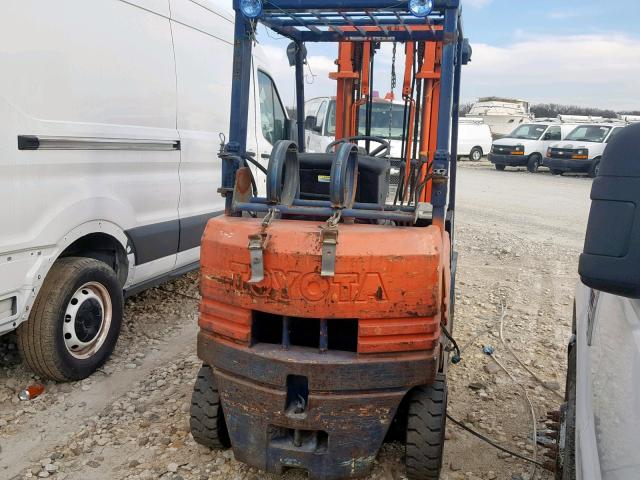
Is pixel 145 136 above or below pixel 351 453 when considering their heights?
above

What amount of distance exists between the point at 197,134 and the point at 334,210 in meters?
2.69

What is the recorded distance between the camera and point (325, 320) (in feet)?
8.69

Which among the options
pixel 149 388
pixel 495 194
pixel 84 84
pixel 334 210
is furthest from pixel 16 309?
pixel 495 194

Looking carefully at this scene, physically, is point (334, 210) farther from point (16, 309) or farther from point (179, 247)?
point (179, 247)

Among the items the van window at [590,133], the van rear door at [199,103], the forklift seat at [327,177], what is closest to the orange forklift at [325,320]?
the forklift seat at [327,177]

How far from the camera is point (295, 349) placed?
108 inches

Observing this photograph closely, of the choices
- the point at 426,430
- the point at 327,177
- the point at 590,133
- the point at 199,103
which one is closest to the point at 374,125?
the point at 199,103

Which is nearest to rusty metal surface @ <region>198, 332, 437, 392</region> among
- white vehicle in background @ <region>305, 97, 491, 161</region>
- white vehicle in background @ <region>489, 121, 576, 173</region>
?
white vehicle in background @ <region>305, 97, 491, 161</region>

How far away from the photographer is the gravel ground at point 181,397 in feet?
10.3

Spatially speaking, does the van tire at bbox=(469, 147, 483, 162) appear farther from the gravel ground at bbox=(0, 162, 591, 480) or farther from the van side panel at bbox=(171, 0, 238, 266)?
the van side panel at bbox=(171, 0, 238, 266)

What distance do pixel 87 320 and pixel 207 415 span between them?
144cm

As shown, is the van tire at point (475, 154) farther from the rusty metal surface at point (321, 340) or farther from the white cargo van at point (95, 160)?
the rusty metal surface at point (321, 340)

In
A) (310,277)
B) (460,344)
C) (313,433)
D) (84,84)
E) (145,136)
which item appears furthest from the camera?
(460,344)

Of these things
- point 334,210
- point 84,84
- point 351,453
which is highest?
point 84,84
